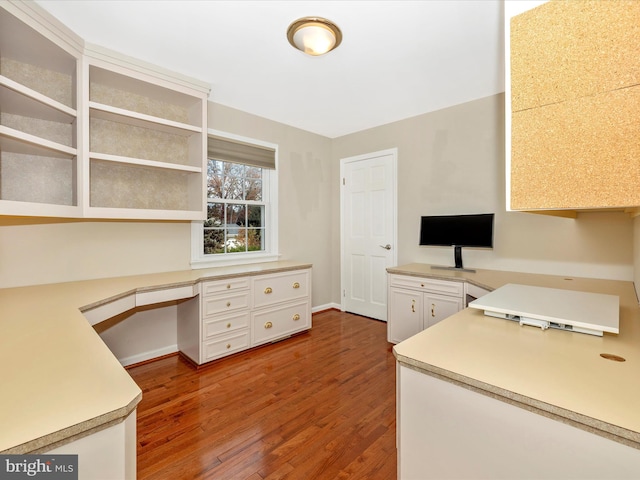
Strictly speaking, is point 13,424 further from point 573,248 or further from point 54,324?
point 573,248

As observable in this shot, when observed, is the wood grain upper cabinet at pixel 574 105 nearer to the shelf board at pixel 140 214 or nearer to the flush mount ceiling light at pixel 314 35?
the flush mount ceiling light at pixel 314 35

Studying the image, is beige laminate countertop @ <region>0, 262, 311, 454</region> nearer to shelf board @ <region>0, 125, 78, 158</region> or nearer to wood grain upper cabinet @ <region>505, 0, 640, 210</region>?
shelf board @ <region>0, 125, 78, 158</region>

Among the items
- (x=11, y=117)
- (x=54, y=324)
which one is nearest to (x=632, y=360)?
(x=54, y=324)

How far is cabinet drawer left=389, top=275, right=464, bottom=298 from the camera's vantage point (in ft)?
8.52

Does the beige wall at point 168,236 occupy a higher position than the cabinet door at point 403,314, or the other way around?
the beige wall at point 168,236

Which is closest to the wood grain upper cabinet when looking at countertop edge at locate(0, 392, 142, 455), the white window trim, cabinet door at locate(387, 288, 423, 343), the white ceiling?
countertop edge at locate(0, 392, 142, 455)

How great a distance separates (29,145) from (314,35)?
1.92 metres

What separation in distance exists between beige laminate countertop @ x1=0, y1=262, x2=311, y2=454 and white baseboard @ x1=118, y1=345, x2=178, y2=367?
1173 millimetres

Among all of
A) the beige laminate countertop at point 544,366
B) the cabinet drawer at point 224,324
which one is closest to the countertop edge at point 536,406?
the beige laminate countertop at point 544,366

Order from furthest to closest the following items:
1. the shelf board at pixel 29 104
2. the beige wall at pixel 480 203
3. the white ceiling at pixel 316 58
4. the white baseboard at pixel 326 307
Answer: the white baseboard at pixel 326 307 → the beige wall at pixel 480 203 → the white ceiling at pixel 316 58 → the shelf board at pixel 29 104

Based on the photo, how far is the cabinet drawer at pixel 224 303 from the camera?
2596 millimetres

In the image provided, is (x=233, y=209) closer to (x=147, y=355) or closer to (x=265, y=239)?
(x=265, y=239)

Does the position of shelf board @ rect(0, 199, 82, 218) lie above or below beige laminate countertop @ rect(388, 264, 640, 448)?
above

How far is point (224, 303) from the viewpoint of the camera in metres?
2.70
